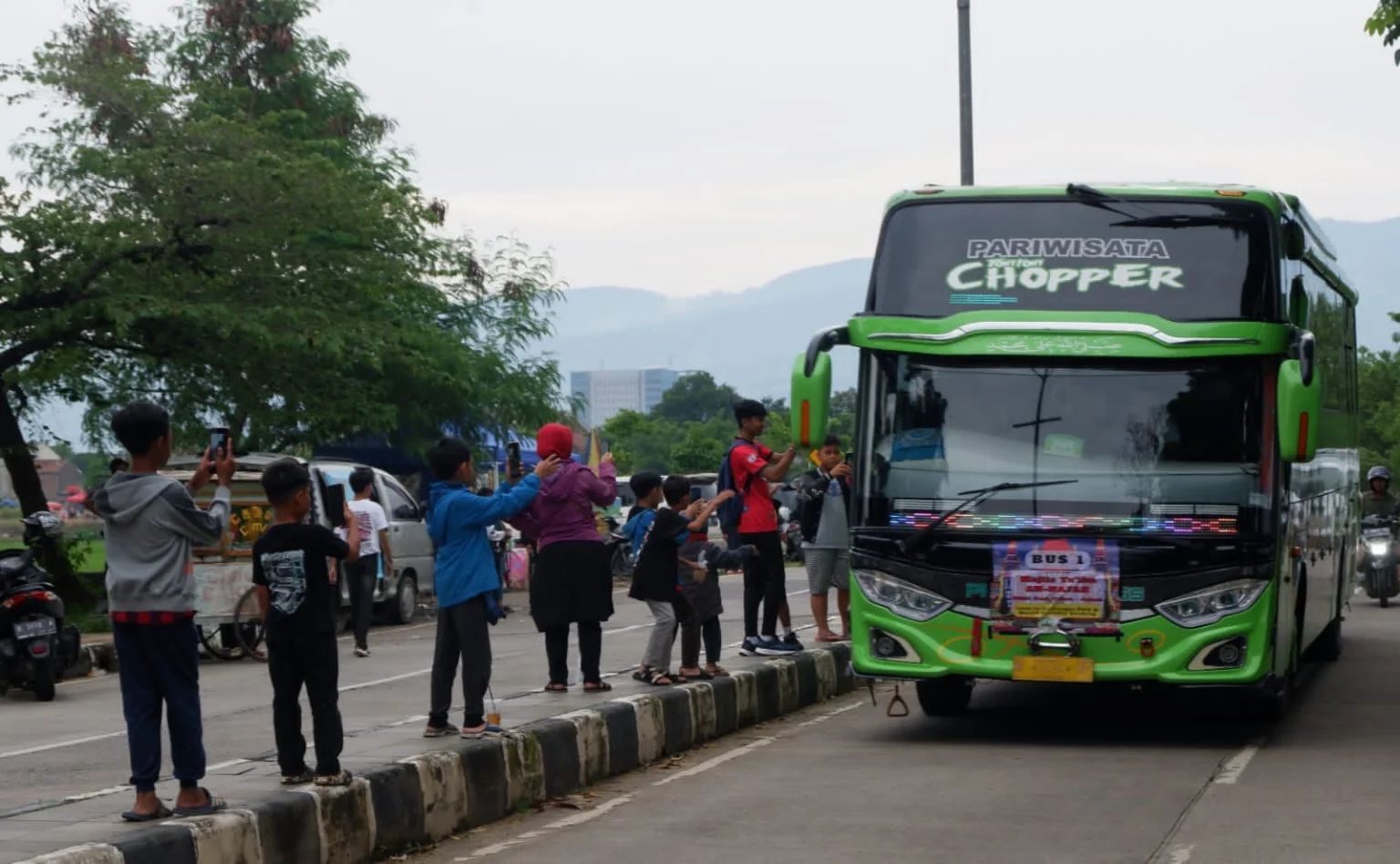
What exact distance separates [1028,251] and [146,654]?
629 centimetres

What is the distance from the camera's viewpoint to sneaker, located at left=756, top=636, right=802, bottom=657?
15453mm

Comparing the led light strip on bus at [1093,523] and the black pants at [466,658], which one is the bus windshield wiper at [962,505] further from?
the black pants at [466,658]

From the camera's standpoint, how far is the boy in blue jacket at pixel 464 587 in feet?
32.9

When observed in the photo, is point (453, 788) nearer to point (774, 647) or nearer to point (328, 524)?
point (774, 647)

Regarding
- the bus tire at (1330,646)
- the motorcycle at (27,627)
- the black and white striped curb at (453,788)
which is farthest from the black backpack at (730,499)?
the bus tire at (1330,646)

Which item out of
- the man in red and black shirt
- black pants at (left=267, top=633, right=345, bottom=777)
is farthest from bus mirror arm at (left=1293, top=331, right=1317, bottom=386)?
black pants at (left=267, top=633, right=345, bottom=777)

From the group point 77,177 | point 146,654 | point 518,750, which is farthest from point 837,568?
point 77,177

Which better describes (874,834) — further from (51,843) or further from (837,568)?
(837,568)

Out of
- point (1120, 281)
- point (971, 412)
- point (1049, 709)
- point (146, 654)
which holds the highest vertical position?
point (1120, 281)

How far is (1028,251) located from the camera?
478 inches

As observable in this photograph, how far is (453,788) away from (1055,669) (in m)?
3.91

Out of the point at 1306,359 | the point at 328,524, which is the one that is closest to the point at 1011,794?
the point at 1306,359

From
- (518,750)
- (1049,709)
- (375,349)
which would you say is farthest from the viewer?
(375,349)

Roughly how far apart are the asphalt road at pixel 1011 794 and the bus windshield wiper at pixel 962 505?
1.18m
